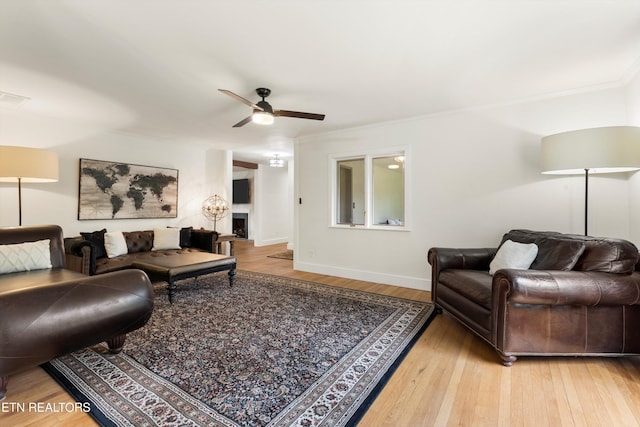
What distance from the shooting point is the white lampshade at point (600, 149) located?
7.32 feet

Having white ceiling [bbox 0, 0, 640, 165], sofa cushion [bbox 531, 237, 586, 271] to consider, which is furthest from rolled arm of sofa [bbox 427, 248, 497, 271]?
white ceiling [bbox 0, 0, 640, 165]

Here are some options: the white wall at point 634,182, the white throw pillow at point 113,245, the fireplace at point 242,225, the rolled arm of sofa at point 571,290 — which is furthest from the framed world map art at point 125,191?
the white wall at point 634,182

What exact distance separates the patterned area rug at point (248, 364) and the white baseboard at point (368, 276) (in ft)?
2.09

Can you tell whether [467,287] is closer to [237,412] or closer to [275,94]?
[237,412]

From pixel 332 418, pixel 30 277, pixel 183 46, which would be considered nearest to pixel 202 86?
pixel 183 46

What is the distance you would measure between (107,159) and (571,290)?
586cm

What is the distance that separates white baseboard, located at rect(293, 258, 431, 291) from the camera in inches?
152

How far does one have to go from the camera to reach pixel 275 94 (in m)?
3.09

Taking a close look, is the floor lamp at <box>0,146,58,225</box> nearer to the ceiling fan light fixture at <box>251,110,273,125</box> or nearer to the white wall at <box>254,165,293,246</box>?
the ceiling fan light fixture at <box>251,110,273,125</box>

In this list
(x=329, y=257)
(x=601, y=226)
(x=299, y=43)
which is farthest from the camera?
(x=329, y=257)

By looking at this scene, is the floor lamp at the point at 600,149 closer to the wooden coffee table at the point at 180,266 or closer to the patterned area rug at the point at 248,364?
the patterned area rug at the point at 248,364

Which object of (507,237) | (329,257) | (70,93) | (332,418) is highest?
(70,93)

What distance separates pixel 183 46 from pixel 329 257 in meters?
3.43

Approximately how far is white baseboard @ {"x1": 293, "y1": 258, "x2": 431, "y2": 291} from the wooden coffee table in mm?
1430
